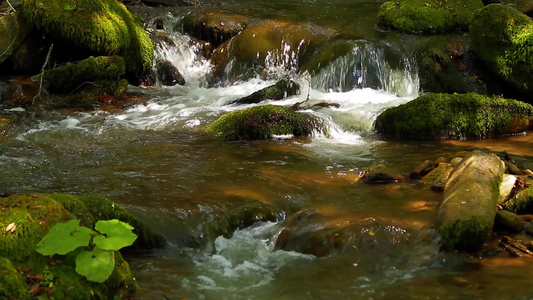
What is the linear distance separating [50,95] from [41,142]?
2.90 meters

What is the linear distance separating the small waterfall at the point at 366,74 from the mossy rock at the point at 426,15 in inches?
51.6

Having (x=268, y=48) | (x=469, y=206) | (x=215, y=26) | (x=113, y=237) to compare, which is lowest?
(x=469, y=206)

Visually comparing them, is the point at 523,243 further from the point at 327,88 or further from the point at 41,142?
the point at 327,88

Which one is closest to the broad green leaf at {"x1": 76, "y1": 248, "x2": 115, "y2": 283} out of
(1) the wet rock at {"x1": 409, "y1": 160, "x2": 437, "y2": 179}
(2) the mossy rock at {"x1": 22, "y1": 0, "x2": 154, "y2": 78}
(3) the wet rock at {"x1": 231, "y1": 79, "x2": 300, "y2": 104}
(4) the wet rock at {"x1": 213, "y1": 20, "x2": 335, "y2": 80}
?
(1) the wet rock at {"x1": 409, "y1": 160, "x2": 437, "y2": 179}

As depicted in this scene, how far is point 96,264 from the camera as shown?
3.32 m

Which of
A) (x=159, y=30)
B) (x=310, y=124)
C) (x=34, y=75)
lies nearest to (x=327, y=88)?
(x=310, y=124)

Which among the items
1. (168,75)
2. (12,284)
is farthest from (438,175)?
(168,75)

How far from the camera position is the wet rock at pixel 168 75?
44.1ft

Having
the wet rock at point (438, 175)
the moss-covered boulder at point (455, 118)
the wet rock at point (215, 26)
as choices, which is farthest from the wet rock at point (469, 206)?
the wet rock at point (215, 26)

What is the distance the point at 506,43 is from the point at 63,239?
9861 mm

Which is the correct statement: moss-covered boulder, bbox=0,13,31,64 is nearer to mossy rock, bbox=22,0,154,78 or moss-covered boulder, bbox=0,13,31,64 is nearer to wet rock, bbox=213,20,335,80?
mossy rock, bbox=22,0,154,78

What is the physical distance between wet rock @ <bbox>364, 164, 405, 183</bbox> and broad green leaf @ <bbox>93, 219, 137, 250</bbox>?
12.9ft

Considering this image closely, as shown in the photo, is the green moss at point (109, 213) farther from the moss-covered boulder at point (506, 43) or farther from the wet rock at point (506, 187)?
the moss-covered boulder at point (506, 43)

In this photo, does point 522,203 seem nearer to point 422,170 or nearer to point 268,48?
point 422,170
